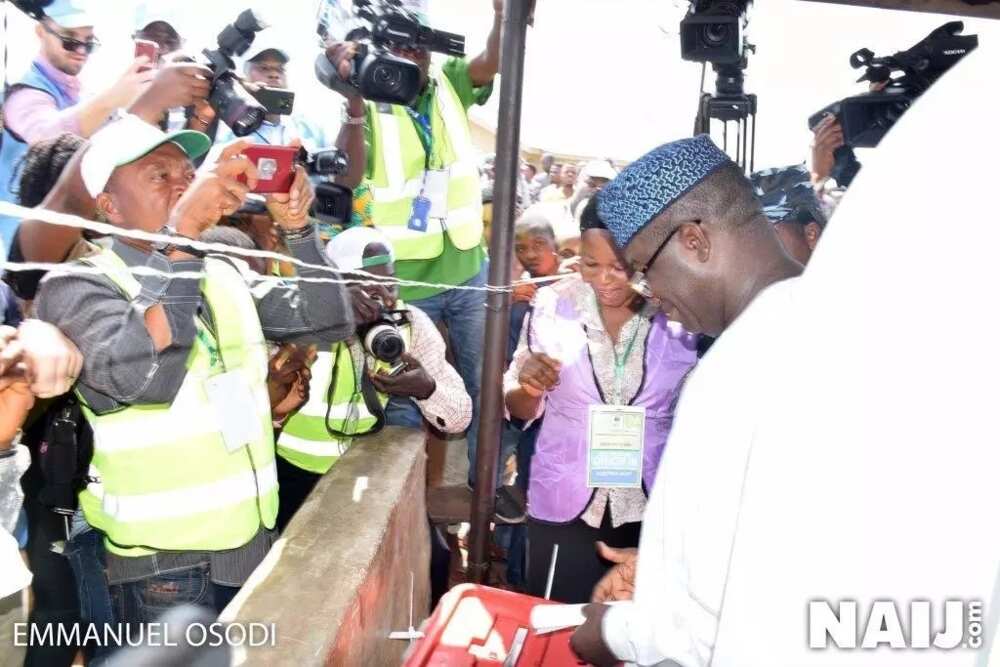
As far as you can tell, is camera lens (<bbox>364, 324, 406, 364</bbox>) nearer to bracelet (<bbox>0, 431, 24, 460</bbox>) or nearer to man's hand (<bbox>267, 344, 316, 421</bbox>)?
man's hand (<bbox>267, 344, 316, 421</bbox>)

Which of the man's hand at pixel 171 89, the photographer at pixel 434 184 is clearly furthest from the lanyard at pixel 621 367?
the man's hand at pixel 171 89

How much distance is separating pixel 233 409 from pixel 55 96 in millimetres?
1571

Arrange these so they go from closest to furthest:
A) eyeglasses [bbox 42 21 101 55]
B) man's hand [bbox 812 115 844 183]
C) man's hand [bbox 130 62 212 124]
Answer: man's hand [bbox 130 62 212 124] < eyeglasses [bbox 42 21 101 55] < man's hand [bbox 812 115 844 183]

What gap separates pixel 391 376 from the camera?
304 cm

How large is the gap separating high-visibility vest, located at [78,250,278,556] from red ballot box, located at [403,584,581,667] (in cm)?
58

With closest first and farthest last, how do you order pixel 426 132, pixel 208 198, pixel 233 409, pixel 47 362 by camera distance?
pixel 47 362 → pixel 208 198 → pixel 233 409 → pixel 426 132

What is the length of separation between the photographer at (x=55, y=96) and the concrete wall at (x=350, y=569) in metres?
1.31

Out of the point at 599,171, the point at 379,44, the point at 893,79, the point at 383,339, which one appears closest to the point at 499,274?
the point at 383,339

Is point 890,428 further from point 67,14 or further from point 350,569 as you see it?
point 67,14

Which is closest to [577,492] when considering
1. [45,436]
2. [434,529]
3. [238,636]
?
[434,529]

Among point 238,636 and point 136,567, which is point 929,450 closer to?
point 238,636

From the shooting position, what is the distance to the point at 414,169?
367 centimetres

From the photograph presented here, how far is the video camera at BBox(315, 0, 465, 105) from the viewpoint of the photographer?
10.2 feet

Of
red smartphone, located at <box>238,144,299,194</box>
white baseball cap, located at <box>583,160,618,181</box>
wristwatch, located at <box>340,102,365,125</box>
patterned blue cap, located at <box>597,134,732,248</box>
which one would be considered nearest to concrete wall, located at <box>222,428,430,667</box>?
red smartphone, located at <box>238,144,299,194</box>
